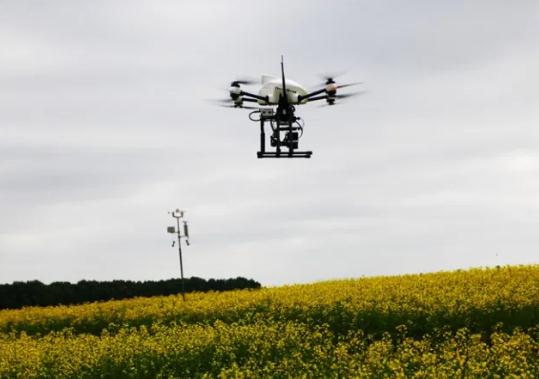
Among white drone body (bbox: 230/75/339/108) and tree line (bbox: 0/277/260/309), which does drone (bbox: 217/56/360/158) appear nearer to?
white drone body (bbox: 230/75/339/108)

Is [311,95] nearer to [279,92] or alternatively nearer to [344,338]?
[279,92]

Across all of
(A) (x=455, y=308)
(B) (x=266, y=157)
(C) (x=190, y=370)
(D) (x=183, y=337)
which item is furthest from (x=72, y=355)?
(A) (x=455, y=308)

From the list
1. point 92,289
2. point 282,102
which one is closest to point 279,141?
point 282,102

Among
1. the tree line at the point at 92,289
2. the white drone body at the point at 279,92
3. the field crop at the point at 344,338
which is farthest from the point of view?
the tree line at the point at 92,289

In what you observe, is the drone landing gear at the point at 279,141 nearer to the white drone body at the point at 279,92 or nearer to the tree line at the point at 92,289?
the white drone body at the point at 279,92

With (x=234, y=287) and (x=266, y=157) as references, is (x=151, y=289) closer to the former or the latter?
(x=234, y=287)

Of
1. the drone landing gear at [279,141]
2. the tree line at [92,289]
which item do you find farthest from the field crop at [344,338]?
the tree line at [92,289]
